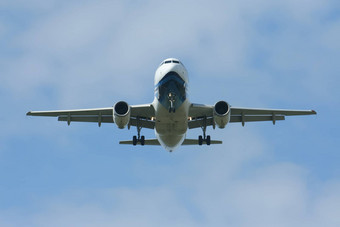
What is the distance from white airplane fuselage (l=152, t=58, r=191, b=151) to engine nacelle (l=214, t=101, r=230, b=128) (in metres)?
1.85

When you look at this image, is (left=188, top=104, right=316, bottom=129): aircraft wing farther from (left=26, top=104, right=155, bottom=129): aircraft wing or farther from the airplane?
(left=26, top=104, right=155, bottom=129): aircraft wing

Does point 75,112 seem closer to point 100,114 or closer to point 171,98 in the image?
point 100,114

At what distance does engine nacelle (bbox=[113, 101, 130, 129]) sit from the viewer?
39650 millimetres

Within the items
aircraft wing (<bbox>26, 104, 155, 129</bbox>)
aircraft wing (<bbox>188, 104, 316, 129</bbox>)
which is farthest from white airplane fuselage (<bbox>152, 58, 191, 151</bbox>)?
aircraft wing (<bbox>188, 104, 316, 129</bbox>)

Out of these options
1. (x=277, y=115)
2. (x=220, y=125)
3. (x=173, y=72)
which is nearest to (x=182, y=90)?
(x=173, y=72)

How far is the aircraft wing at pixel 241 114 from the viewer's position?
139 feet

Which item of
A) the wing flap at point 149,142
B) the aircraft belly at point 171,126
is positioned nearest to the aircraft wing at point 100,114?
the wing flap at point 149,142

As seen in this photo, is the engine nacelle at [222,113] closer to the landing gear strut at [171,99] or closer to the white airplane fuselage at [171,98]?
the white airplane fuselage at [171,98]

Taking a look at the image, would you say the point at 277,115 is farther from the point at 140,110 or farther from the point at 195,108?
the point at 140,110

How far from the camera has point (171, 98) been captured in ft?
126

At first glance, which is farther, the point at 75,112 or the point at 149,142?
the point at 149,142

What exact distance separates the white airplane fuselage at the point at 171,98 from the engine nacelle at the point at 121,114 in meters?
1.87

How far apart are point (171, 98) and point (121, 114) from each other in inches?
141

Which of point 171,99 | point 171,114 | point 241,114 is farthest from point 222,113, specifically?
point 241,114
